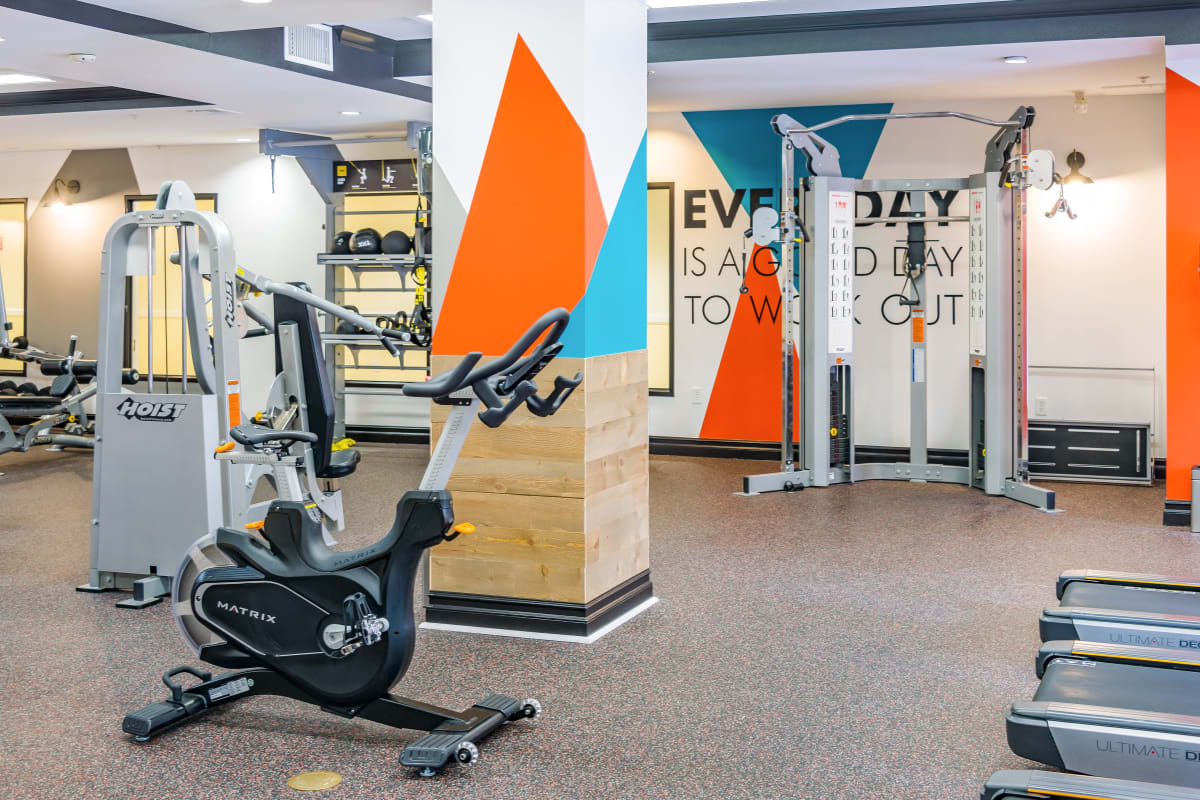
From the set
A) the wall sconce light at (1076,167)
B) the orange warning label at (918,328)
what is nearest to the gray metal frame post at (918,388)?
the orange warning label at (918,328)

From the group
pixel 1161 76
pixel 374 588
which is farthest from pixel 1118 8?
pixel 374 588

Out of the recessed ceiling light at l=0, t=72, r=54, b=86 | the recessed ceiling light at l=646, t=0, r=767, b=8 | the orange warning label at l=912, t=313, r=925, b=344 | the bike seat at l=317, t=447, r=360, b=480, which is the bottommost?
the bike seat at l=317, t=447, r=360, b=480

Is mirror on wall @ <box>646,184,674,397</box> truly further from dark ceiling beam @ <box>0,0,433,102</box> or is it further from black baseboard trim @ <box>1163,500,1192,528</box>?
black baseboard trim @ <box>1163,500,1192,528</box>

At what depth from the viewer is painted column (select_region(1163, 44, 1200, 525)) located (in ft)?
20.2

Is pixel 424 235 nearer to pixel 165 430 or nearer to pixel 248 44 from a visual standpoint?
pixel 248 44

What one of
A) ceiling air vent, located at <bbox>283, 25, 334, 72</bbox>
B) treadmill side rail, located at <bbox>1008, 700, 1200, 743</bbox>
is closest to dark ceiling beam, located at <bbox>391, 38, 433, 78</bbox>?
ceiling air vent, located at <bbox>283, 25, 334, 72</bbox>

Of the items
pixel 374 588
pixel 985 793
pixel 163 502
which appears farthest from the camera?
pixel 163 502

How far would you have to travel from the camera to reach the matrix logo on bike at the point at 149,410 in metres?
4.79

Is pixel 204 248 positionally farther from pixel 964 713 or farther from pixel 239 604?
pixel 964 713

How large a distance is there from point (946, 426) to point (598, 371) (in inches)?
186

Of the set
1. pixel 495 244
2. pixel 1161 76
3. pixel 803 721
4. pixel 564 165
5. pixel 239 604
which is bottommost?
pixel 803 721

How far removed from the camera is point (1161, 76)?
278 inches

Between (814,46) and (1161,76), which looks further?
(1161,76)

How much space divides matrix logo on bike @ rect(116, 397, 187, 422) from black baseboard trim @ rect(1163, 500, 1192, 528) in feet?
16.7
